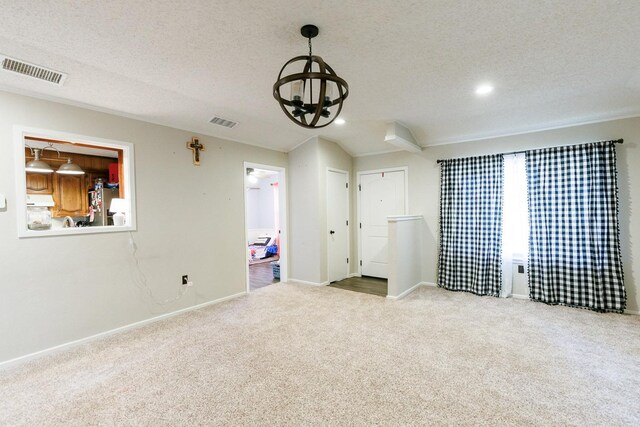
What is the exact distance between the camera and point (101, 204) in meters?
4.62

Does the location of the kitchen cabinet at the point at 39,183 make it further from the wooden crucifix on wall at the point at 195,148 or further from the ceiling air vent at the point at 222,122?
the ceiling air vent at the point at 222,122

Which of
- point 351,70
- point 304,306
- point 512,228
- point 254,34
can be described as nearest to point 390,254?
point 304,306

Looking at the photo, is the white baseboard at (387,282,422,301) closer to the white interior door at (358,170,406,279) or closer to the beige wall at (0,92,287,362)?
the white interior door at (358,170,406,279)

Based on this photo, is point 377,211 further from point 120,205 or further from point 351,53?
point 120,205

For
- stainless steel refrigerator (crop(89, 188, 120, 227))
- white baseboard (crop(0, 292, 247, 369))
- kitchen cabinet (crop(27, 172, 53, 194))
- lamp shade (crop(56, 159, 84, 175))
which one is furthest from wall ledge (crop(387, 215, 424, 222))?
kitchen cabinet (crop(27, 172, 53, 194))

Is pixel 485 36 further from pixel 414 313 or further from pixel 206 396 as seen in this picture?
pixel 206 396

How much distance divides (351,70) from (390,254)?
250cm

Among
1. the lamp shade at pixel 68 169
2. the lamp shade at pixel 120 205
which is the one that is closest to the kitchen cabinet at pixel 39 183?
the lamp shade at pixel 68 169

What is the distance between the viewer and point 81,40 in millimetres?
2043

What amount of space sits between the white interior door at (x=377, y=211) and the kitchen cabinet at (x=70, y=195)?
491cm

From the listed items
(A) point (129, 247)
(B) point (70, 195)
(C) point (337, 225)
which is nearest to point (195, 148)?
(A) point (129, 247)

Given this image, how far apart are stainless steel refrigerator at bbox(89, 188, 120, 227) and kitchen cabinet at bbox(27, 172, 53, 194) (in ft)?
1.78

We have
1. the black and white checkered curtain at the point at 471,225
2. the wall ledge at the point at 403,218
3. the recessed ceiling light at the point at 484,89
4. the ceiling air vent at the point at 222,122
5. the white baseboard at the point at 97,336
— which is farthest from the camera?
the black and white checkered curtain at the point at 471,225

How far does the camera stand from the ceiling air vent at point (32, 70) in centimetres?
224
